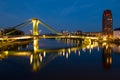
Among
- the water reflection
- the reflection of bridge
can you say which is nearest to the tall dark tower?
the water reflection

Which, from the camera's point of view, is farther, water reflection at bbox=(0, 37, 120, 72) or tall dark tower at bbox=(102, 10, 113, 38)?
tall dark tower at bbox=(102, 10, 113, 38)

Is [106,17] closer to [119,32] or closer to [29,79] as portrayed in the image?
[119,32]

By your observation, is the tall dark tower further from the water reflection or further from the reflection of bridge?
the reflection of bridge

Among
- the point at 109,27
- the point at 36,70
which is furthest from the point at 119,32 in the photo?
the point at 36,70

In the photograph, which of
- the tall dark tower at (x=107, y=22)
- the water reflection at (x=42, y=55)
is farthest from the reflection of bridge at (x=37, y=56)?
the tall dark tower at (x=107, y=22)

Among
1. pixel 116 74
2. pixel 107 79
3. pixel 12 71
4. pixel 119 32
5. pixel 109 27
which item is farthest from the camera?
pixel 109 27

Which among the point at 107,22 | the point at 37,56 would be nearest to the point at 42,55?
the point at 37,56

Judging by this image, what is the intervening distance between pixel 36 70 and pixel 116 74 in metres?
5.79

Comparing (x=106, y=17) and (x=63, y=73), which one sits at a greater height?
(x=106, y=17)

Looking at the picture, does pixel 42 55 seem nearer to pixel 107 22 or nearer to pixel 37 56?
pixel 37 56

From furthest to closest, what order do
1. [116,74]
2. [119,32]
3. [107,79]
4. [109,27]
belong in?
[109,27], [119,32], [116,74], [107,79]

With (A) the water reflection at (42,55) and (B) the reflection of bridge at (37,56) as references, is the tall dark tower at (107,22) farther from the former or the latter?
(B) the reflection of bridge at (37,56)

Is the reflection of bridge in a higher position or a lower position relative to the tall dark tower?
lower

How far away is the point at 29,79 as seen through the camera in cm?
1609
